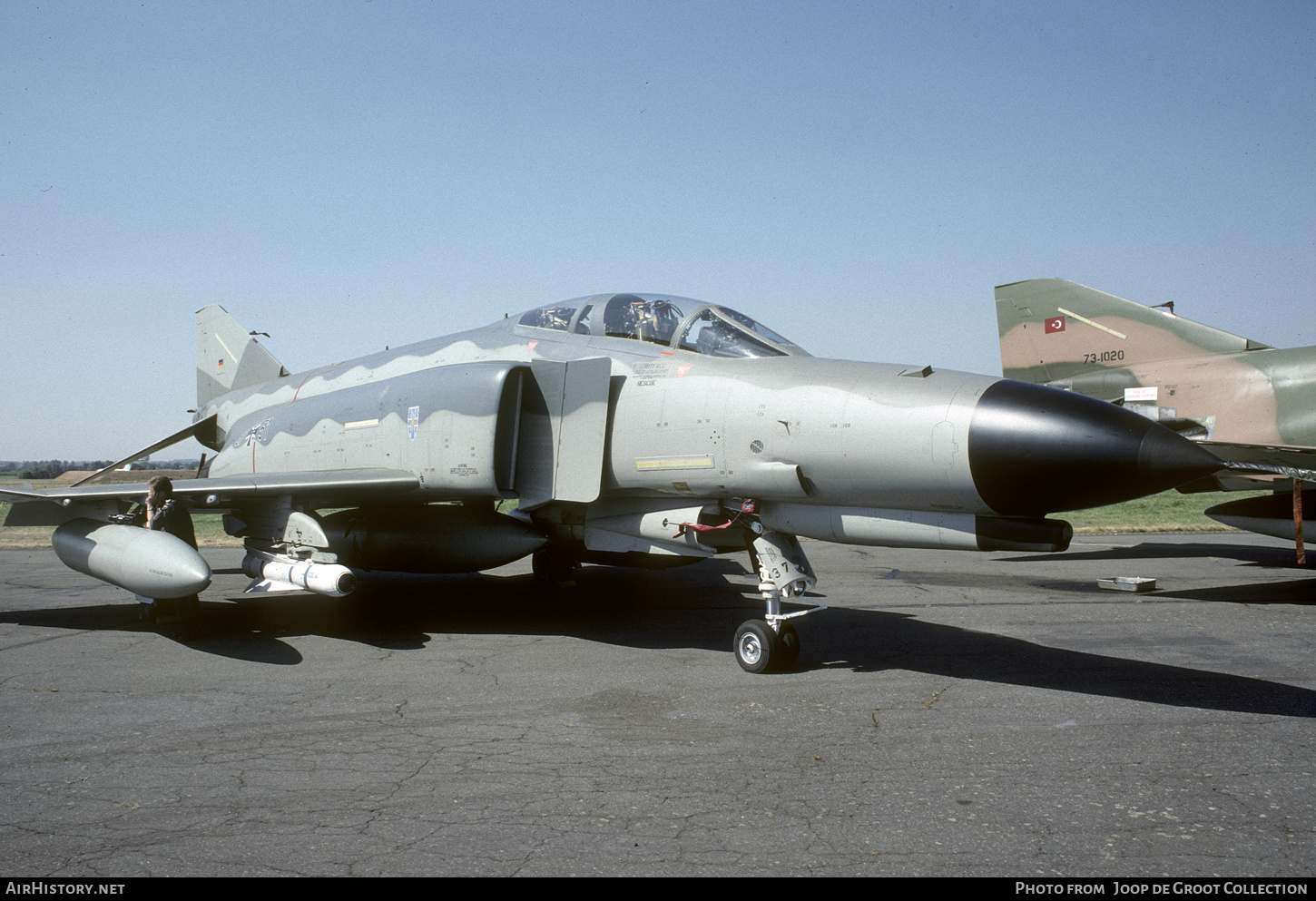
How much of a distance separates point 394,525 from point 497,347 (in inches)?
94.1

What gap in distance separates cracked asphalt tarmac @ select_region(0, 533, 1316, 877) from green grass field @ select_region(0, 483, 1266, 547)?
10463mm

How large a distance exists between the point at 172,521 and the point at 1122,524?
19.6m

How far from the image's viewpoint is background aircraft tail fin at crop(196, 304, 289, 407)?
44.9ft

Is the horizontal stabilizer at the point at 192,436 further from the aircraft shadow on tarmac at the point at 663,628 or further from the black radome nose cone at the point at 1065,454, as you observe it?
→ the black radome nose cone at the point at 1065,454

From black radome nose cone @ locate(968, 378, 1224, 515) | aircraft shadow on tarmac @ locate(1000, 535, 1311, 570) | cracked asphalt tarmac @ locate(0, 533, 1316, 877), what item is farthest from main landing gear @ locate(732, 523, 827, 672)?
aircraft shadow on tarmac @ locate(1000, 535, 1311, 570)

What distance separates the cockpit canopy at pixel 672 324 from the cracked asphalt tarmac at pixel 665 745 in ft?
8.22

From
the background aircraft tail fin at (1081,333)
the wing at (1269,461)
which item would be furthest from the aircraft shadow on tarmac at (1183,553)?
the wing at (1269,461)

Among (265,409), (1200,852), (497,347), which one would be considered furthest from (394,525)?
(1200,852)

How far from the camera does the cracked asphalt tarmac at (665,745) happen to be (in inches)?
131

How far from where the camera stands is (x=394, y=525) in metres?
9.17

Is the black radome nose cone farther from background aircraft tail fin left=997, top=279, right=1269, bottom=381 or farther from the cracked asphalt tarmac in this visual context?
background aircraft tail fin left=997, top=279, right=1269, bottom=381

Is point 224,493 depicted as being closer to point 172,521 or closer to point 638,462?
point 172,521

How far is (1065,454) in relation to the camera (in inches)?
190
